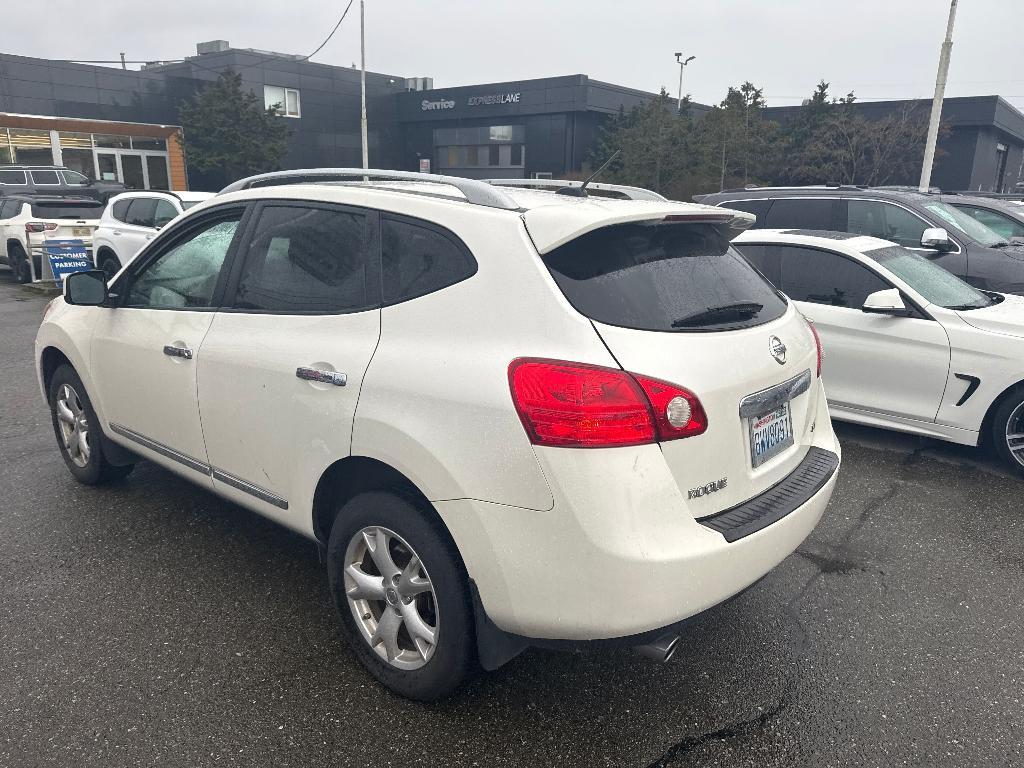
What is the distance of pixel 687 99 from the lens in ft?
118

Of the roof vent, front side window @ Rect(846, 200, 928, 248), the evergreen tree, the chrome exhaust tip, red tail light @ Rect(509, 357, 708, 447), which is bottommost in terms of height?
the chrome exhaust tip

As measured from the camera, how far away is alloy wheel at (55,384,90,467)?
174 inches

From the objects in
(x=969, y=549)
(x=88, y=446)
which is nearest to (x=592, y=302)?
(x=969, y=549)

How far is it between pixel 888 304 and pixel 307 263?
412 centimetres

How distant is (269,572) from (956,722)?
2.87m

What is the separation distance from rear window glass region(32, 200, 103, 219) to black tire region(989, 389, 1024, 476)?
14873 mm

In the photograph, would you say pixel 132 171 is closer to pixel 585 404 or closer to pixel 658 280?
pixel 658 280

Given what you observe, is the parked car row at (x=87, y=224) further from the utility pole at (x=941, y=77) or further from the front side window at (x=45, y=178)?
the utility pole at (x=941, y=77)

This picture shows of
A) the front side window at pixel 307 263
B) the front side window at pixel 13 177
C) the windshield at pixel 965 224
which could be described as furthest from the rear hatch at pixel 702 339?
the front side window at pixel 13 177

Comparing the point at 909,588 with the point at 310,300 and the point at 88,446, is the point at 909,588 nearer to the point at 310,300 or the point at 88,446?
the point at 310,300

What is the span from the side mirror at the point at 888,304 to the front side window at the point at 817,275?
230 millimetres

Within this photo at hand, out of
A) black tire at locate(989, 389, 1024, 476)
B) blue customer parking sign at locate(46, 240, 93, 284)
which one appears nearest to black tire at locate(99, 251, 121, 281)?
blue customer parking sign at locate(46, 240, 93, 284)

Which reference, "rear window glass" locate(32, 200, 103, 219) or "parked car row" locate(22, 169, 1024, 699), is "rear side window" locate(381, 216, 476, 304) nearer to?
"parked car row" locate(22, 169, 1024, 699)

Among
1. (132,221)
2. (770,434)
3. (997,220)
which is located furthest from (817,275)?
(132,221)
